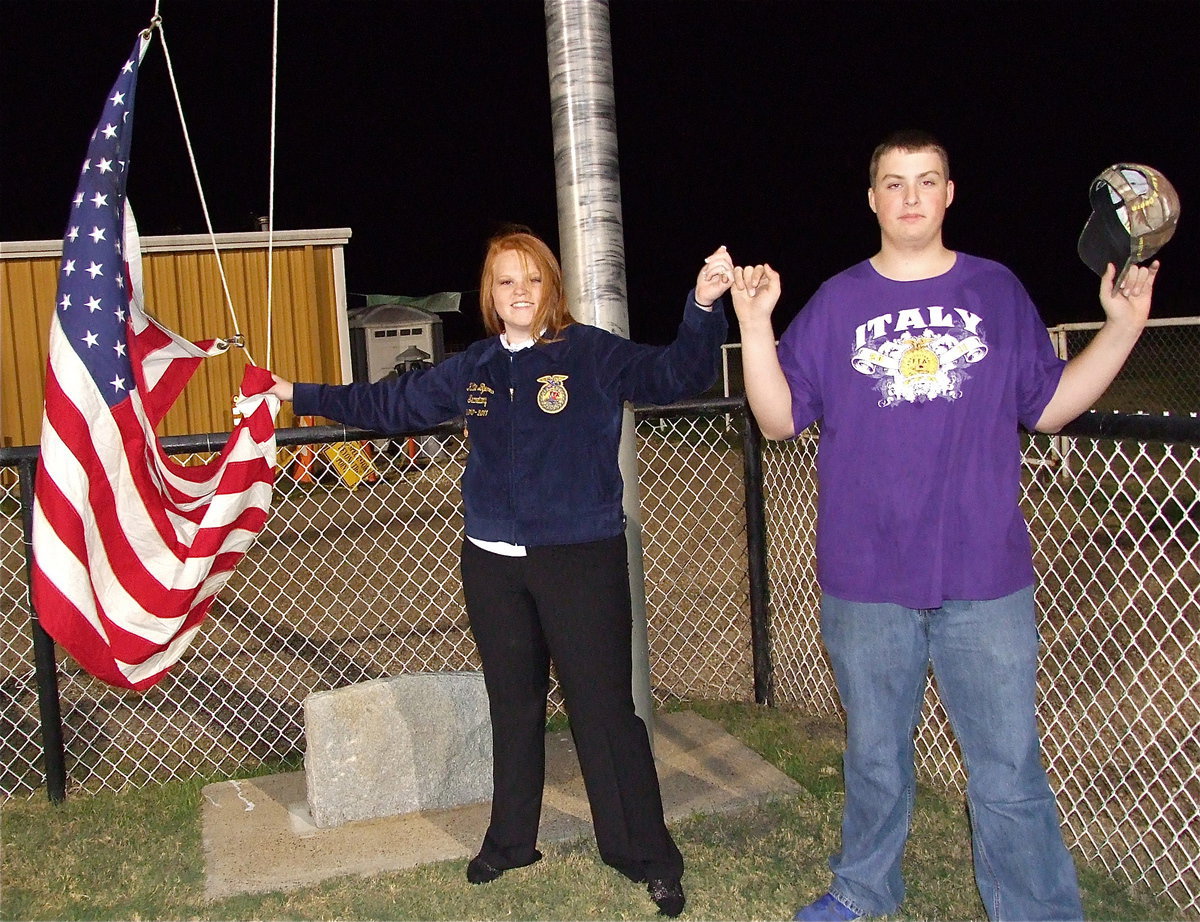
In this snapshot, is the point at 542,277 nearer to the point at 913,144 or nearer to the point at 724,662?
the point at 913,144

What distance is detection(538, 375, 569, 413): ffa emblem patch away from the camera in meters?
2.96

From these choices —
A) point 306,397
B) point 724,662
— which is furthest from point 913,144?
point 724,662

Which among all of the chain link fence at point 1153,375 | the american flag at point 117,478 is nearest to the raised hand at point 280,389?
the american flag at point 117,478

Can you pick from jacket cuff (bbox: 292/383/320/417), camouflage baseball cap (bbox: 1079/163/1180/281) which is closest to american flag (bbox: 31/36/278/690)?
jacket cuff (bbox: 292/383/320/417)

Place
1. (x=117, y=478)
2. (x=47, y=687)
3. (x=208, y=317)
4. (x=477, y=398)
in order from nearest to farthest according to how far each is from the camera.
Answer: (x=477, y=398)
(x=117, y=478)
(x=47, y=687)
(x=208, y=317)

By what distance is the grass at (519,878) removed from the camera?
3.06m

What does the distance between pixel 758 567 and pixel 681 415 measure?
30.1 inches

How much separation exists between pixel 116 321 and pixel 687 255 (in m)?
46.5

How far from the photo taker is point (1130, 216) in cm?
237

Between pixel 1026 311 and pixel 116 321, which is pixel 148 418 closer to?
pixel 116 321

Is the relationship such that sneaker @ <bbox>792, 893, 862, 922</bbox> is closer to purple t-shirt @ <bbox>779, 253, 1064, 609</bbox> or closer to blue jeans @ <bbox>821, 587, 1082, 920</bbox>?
blue jeans @ <bbox>821, 587, 1082, 920</bbox>

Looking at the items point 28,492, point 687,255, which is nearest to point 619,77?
point 687,255

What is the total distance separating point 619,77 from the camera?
41.5m

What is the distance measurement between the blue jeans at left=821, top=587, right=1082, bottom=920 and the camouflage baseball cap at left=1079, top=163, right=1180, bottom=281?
794 mm
